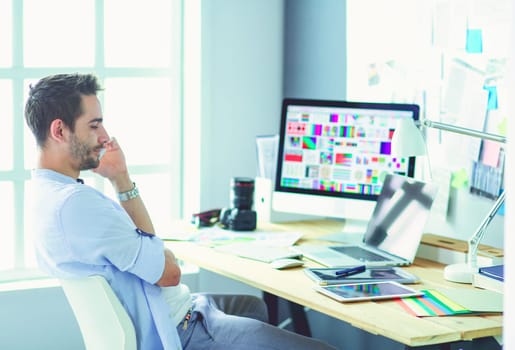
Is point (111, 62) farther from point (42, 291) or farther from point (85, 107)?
point (85, 107)

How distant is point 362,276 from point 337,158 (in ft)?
2.23

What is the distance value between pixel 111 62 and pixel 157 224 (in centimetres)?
85

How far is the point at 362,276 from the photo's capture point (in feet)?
7.15

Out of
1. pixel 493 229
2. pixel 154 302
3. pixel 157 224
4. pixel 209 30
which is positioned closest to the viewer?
pixel 154 302

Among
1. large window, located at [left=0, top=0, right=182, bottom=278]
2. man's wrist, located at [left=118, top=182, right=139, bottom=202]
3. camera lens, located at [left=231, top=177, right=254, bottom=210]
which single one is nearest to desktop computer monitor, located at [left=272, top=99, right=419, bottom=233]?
camera lens, located at [left=231, top=177, right=254, bottom=210]

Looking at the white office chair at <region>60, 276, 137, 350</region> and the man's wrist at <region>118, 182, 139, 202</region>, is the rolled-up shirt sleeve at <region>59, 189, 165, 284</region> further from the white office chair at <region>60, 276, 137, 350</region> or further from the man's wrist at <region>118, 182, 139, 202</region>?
the man's wrist at <region>118, 182, 139, 202</region>

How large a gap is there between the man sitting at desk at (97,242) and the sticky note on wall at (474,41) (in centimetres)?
111

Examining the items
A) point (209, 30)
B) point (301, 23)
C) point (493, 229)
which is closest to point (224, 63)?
point (209, 30)

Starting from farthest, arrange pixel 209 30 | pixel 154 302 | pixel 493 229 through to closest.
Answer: pixel 209 30
pixel 493 229
pixel 154 302

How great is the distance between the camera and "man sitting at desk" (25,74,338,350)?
6.35 ft

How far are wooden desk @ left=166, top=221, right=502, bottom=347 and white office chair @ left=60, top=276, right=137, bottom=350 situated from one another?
1.41 feet

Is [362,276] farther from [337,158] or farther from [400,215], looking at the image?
[337,158]

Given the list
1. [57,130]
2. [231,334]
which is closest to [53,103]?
[57,130]

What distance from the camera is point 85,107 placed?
2.11 meters
